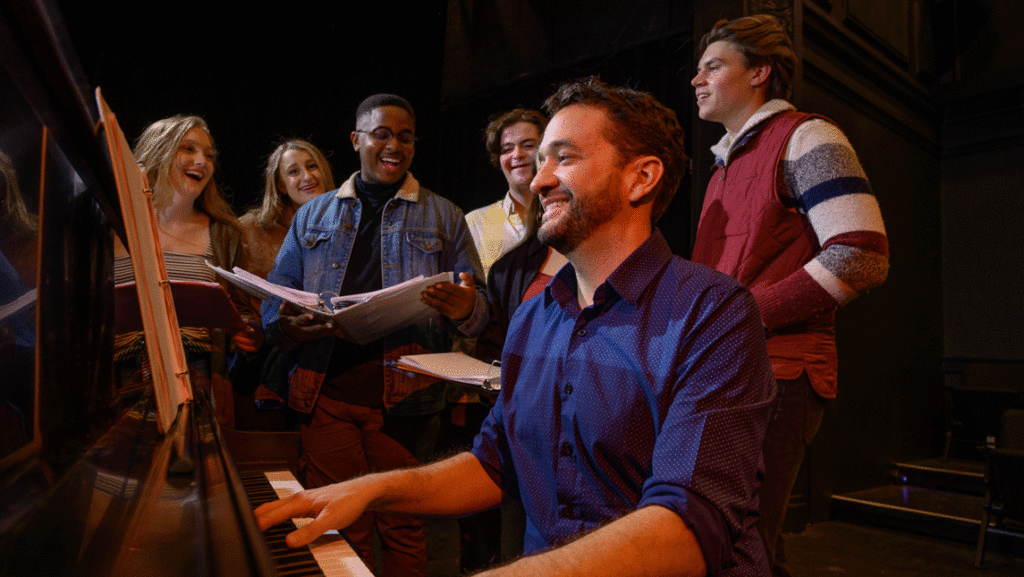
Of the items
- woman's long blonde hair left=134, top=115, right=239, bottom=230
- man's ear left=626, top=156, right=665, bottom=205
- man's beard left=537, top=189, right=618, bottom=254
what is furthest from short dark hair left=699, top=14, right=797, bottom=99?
woman's long blonde hair left=134, top=115, right=239, bottom=230

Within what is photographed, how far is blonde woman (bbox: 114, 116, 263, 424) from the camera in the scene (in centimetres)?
257

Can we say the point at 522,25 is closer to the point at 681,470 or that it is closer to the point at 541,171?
the point at 541,171

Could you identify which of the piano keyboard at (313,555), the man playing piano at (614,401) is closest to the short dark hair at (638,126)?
the man playing piano at (614,401)

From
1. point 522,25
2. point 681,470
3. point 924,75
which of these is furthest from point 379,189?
point 924,75

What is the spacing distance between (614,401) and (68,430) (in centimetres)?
85

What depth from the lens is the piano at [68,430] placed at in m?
0.63

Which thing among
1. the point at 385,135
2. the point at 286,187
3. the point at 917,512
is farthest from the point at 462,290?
the point at 917,512

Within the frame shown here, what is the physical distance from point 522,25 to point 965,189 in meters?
4.59

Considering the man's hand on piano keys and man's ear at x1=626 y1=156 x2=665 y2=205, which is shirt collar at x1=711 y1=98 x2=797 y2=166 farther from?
the man's hand on piano keys

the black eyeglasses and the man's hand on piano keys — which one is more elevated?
the black eyeglasses

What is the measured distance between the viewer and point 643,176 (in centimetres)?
134

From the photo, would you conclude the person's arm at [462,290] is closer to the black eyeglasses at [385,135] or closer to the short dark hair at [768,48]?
the black eyeglasses at [385,135]

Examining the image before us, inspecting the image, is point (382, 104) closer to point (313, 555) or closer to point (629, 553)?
point (313, 555)

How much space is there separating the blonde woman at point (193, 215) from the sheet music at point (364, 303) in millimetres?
488
